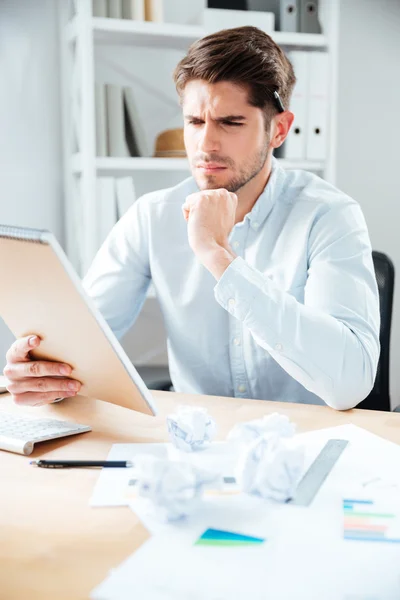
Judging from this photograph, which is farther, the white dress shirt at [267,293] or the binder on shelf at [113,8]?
the binder on shelf at [113,8]

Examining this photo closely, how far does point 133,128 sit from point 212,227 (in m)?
1.18

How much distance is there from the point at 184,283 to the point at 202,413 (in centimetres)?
65

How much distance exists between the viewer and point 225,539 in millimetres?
661

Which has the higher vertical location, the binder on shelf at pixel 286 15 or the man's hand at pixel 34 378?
the binder on shelf at pixel 286 15

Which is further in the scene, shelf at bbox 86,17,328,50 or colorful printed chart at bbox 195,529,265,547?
shelf at bbox 86,17,328,50

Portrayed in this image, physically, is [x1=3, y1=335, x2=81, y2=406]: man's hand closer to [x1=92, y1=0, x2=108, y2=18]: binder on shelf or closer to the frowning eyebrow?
the frowning eyebrow

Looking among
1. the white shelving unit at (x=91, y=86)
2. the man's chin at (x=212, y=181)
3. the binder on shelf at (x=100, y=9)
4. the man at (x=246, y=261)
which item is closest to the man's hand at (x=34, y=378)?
the man at (x=246, y=261)

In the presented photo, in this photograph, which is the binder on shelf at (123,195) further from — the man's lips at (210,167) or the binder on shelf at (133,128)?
the man's lips at (210,167)

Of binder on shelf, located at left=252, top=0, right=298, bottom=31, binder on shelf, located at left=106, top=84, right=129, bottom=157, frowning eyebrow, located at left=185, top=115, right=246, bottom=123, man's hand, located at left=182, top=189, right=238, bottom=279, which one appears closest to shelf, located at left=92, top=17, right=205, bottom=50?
binder on shelf, located at left=106, top=84, right=129, bottom=157

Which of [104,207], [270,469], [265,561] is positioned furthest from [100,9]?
[265,561]

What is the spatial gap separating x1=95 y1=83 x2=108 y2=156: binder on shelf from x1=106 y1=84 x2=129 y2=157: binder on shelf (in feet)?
0.05

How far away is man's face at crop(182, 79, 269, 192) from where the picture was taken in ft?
4.72

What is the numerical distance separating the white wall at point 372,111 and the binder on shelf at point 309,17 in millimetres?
388

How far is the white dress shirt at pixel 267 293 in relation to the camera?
1.18 meters
